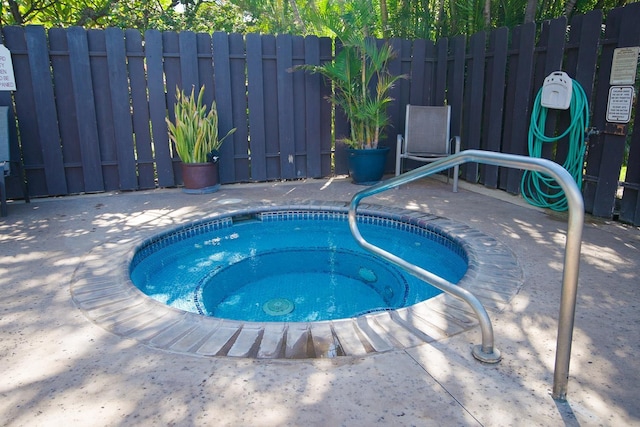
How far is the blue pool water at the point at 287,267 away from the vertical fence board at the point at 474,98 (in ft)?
6.43

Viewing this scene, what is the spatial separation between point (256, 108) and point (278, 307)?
3357mm

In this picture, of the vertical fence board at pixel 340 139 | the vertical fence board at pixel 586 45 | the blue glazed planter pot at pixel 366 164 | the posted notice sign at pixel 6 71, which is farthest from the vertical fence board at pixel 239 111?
the vertical fence board at pixel 586 45

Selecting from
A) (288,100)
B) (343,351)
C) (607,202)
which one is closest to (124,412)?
(343,351)

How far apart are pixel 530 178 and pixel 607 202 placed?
33.5 inches

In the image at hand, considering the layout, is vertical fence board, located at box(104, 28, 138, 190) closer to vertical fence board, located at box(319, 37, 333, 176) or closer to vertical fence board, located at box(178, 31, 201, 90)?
vertical fence board, located at box(178, 31, 201, 90)

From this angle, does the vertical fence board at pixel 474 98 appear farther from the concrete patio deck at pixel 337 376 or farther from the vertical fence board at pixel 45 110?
the vertical fence board at pixel 45 110

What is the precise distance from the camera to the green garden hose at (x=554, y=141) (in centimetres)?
421

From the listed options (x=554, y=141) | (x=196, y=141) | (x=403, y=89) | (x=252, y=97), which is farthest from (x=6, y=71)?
(x=554, y=141)

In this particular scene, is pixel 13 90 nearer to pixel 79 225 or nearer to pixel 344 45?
pixel 79 225

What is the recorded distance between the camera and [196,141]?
5324mm

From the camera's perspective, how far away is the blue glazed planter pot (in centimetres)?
569

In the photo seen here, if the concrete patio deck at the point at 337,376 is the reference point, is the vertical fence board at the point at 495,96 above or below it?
above

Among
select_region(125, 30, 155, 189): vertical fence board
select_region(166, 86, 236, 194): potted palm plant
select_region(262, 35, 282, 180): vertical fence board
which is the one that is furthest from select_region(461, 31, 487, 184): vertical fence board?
select_region(125, 30, 155, 189): vertical fence board

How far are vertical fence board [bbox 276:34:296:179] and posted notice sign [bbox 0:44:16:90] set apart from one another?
9.47ft
